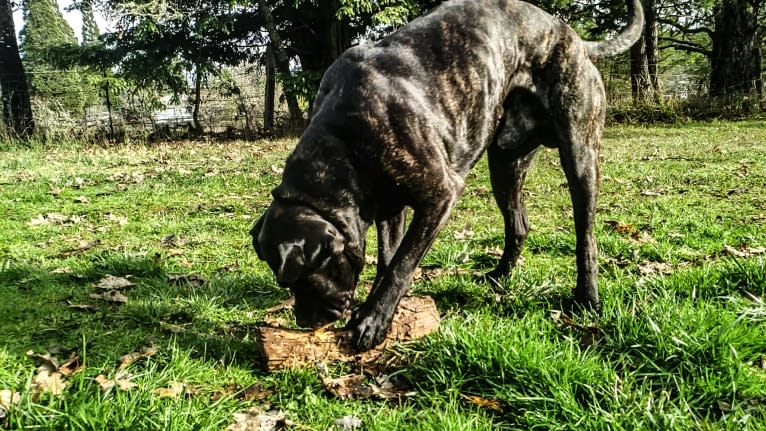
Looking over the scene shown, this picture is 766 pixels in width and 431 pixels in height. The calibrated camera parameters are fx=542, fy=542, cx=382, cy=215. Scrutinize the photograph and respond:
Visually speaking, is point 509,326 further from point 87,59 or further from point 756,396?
point 87,59

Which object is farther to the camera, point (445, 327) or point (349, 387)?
point (445, 327)

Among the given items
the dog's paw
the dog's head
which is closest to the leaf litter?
the dog's head

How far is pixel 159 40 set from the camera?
17500 mm

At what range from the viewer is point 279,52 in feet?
57.4

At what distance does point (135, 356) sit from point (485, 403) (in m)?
1.69

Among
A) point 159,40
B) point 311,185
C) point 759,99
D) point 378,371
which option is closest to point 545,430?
point 378,371

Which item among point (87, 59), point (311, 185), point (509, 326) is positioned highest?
point (87, 59)

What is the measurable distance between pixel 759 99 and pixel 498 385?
678 inches

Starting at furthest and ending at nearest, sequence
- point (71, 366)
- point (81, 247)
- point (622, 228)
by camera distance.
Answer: point (622, 228)
point (81, 247)
point (71, 366)

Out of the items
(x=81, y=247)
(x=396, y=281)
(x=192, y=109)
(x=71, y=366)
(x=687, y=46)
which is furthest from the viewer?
(x=687, y=46)

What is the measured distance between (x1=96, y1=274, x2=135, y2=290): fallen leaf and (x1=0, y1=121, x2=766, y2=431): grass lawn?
2.4 inches

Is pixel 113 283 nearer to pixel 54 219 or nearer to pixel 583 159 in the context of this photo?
pixel 54 219

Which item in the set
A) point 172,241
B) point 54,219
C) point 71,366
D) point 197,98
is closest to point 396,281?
point 71,366

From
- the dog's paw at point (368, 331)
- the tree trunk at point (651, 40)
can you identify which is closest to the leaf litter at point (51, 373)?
the dog's paw at point (368, 331)
